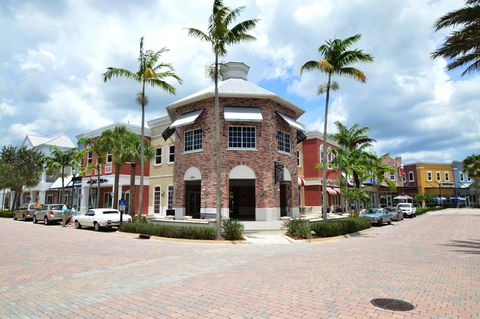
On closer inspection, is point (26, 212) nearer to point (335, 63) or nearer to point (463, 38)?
point (335, 63)

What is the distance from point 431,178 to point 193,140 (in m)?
62.6

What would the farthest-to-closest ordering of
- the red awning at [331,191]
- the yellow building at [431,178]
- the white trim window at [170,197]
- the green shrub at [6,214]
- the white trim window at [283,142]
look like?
the yellow building at [431,178], the green shrub at [6,214], the red awning at [331,191], the white trim window at [170,197], the white trim window at [283,142]

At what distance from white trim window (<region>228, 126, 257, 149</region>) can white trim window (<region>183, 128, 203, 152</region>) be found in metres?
2.63

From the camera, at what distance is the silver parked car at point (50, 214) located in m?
28.8

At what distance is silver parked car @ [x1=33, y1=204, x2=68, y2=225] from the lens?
28828mm

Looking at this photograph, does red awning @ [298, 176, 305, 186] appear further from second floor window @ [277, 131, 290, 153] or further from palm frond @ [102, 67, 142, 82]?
palm frond @ [102, 67, 142, 82]

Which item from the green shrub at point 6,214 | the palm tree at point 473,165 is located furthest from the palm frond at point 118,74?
the palm tree at point 473,165

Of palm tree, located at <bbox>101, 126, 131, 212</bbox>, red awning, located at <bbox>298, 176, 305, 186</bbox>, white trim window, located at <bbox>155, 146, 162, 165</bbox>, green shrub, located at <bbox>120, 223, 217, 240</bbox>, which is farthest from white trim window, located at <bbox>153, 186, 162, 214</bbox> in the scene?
red awning, located at <bbox>298, 176, 305, 186</bbox>

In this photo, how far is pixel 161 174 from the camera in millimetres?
35125

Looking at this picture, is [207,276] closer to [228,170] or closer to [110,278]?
[110,278]

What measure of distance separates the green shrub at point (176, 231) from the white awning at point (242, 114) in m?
10.1

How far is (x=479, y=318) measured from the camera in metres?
5.61

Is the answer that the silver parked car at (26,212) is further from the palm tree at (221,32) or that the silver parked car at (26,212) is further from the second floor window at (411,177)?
the second floor window at (411,177)

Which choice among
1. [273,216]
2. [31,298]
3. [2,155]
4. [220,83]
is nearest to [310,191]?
[273,216]
